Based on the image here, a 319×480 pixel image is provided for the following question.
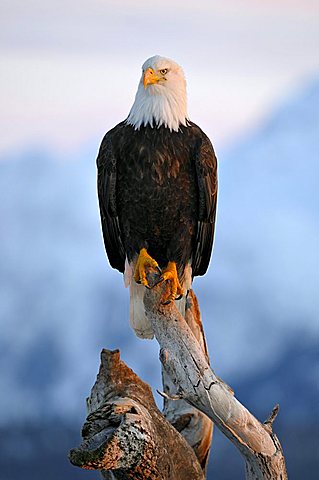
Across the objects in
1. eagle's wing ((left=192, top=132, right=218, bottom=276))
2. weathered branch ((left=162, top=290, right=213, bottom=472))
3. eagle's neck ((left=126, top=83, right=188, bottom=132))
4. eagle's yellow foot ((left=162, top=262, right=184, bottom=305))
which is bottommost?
weathered branch ((left=162, top=290, right=213, bottom=472))

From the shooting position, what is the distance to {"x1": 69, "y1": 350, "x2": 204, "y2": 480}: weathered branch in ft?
20.3

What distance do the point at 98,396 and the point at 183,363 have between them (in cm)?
79

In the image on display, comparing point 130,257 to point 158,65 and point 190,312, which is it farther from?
point 158,65

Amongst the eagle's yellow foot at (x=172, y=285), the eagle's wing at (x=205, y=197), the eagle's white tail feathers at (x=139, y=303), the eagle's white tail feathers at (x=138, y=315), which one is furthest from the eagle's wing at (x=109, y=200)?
the eagle's wing at (x=205, y=197)

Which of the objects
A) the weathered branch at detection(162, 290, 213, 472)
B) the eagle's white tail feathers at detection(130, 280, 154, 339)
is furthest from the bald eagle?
the eagle's white tail feathers at detection(130, 280, 154, 339)

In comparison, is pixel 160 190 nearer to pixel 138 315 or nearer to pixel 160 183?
pixel 160 183

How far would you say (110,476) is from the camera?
7098mm

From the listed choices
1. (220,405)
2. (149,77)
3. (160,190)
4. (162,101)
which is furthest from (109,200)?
(220,405)

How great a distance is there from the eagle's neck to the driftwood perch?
66.4 inches

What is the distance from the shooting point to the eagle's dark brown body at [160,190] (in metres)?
7.81

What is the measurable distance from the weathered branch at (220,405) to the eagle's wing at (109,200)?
1556mm

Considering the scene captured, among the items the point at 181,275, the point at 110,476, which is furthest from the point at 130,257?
the point at 110,476

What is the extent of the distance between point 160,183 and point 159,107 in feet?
2.54

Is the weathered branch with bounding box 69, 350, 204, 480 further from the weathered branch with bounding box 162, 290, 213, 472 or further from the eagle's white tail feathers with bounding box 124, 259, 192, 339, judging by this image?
the eagle's white tail feathers with bounding box 124, 259, 192, 339
